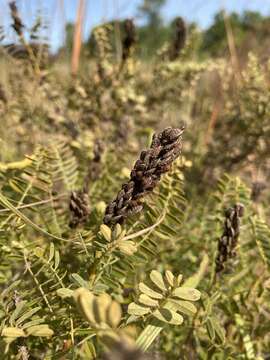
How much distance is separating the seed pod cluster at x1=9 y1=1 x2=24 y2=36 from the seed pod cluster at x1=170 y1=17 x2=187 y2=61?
1.74 ft

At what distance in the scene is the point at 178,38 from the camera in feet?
4.18

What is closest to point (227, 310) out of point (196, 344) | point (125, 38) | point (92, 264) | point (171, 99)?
point (196, 344)

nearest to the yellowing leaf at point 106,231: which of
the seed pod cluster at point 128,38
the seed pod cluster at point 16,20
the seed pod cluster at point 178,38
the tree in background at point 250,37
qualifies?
the seed pod cluster at point 16,20

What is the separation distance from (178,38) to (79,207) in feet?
2.87

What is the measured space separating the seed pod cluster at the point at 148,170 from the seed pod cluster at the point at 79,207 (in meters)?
0.13

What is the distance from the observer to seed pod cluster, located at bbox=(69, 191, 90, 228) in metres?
0.55

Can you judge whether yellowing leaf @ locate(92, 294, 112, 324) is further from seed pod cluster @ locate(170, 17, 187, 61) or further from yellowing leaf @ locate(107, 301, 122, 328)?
seed pod cluster @ locate(170, 17, 187, 61)

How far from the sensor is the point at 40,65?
1074mm

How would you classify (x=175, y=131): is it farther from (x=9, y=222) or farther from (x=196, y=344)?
(x=196, y=344)

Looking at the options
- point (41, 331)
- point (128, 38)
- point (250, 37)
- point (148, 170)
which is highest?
point (250, 37)

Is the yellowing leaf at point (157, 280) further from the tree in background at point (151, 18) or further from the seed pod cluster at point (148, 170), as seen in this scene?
the tree in background at point (151, 18)

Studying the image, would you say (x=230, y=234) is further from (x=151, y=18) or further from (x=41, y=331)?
(x=151, y=18)

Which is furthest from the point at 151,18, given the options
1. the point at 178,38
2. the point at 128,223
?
the point at 128,223

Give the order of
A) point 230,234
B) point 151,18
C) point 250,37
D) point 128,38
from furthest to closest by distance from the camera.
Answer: point 151,18 → point 250,37 → point 128,38 → point 230,234
